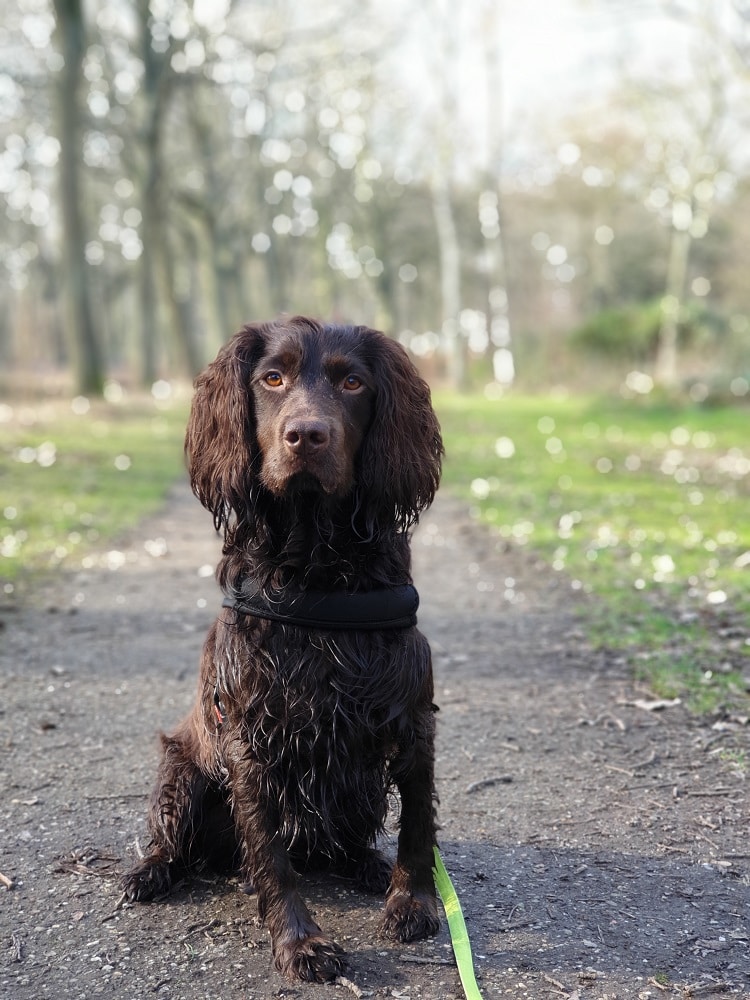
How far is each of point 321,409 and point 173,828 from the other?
150 cm

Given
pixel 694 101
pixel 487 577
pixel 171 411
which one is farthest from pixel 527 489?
pixel 694 101

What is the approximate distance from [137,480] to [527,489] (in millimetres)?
4956

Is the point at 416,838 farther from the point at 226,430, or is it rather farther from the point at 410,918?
the point at 226,430

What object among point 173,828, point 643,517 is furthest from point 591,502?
point 173,828

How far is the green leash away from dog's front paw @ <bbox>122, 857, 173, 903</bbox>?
905 millimetres

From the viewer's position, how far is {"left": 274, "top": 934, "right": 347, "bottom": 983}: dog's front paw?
9.53 ft

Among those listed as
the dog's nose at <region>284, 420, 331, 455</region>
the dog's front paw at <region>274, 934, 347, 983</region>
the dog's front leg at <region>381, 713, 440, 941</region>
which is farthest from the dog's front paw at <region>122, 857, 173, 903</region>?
the dog's nose at <region>284, 420, 331, 455</region>

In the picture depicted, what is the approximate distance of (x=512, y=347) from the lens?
3294 cm

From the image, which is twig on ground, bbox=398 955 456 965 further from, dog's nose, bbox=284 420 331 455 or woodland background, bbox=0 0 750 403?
woodland background, bbox=0 0 750 403

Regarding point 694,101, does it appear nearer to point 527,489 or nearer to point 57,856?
point 527,489

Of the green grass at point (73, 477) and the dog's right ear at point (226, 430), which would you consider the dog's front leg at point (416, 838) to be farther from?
the green grass at point (73, 477)

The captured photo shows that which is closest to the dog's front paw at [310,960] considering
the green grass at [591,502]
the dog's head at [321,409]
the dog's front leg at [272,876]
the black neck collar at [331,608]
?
the dog's front leg at [272,876]

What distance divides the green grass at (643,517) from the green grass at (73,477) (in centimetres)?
397

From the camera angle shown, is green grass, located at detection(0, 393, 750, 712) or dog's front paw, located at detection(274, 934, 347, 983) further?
green grass, located at detection(0, 393, 750, 712)
